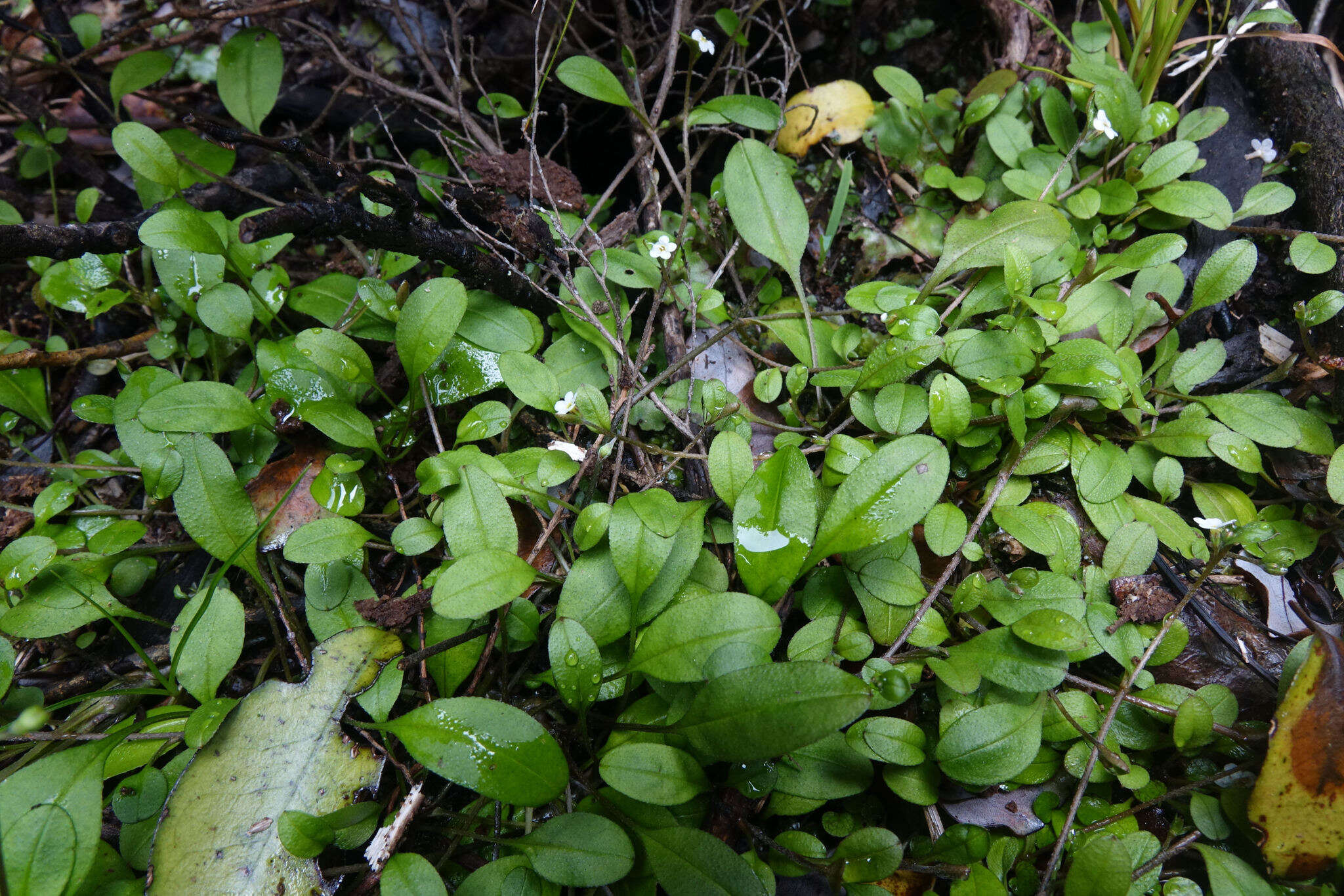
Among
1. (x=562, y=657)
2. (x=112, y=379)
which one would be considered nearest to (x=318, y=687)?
(x=562, y=657)

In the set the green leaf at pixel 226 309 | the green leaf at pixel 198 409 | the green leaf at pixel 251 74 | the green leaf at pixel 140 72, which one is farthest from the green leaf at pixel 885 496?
the green leaf at pixel 140 72

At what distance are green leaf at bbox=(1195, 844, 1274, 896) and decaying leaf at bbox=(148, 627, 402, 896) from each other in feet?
5.67

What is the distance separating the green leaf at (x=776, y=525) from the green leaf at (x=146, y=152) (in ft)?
6.23

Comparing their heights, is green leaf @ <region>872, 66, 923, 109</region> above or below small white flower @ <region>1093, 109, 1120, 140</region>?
above

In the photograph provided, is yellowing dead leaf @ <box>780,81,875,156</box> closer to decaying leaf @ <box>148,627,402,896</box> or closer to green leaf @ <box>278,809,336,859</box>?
decaying leaf @ <box>148,627,402,896</box>

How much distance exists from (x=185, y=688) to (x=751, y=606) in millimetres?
1344

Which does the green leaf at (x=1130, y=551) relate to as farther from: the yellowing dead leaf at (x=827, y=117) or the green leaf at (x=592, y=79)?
the green leaf at (x=592, y=79)

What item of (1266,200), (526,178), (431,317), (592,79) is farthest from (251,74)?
(1266,200)

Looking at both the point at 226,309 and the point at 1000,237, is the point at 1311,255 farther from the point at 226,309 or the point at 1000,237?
the point at 226,309

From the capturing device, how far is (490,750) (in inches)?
54.4

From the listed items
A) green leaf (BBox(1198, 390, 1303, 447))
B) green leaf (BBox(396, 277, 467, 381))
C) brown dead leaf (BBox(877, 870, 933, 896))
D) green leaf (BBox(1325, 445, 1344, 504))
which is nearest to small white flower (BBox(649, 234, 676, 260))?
green leaf (BBox(396, 277, 467, 381))

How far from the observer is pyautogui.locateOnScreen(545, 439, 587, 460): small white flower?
1.71 meters

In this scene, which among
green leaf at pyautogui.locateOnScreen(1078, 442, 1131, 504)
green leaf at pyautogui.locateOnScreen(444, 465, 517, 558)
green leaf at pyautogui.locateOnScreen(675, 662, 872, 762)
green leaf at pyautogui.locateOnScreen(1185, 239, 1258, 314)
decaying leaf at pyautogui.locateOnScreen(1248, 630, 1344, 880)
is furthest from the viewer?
green leaf at pyautogui.locateOnScreen(1185, 239, 1258, 314)

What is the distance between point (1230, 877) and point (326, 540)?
2024 millimetres
